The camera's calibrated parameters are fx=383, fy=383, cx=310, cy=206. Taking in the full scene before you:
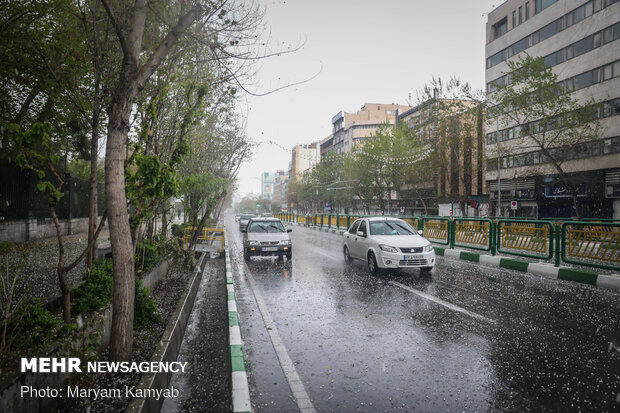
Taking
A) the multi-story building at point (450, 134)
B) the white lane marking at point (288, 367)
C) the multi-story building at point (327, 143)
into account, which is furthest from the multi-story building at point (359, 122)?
the white lane marking at point (288, 367)

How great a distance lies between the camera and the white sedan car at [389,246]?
9805 millimetres

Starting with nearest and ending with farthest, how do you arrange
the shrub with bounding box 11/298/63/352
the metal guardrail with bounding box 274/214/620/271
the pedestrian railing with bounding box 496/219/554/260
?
the shrub with bounding box 11/298/63/352 → the metal guardrail with bounding box 274/214/620/271 → the pedestrian railing with bounding box 496/219/554/260

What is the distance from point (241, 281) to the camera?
→ 9891 mm

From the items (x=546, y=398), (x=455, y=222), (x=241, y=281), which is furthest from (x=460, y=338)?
(x=455, y=222)

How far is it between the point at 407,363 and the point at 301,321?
2190 millimetres

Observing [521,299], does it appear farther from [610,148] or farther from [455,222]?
[610,148]

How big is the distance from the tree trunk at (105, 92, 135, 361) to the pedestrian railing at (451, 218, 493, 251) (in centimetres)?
1270

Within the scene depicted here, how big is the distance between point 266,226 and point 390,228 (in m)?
5.30

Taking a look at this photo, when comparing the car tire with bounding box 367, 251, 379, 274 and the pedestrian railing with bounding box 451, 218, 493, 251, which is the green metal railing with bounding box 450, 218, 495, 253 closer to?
the pedestrian railing with bounding box 451, 218, 493, 251

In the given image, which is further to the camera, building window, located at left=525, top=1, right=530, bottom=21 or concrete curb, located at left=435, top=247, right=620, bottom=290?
building window, located at left=525, top=1, right=530, bottom=21

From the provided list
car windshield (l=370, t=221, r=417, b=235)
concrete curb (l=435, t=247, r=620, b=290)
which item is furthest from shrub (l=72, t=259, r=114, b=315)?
concrete curb (l=435, t=247, r=620, b=290)

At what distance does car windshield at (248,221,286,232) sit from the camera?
14.4m

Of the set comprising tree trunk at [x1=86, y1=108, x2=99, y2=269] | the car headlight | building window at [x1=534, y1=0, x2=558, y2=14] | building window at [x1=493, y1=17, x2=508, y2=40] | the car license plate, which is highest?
building window at [x1=493, y1=17, x2=508, y2=40]

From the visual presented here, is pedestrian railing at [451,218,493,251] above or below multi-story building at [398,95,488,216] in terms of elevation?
→ below
